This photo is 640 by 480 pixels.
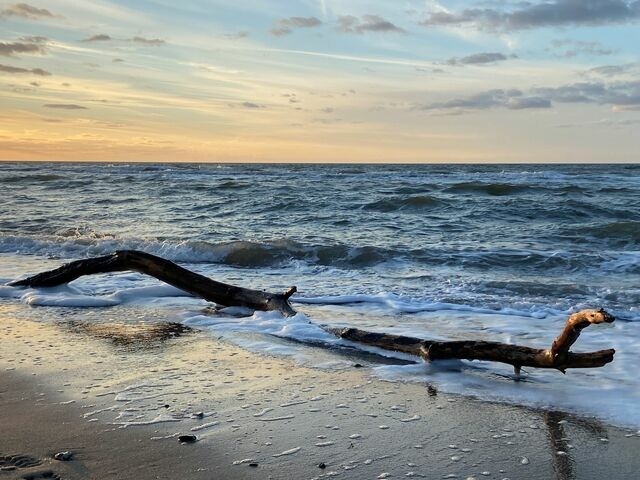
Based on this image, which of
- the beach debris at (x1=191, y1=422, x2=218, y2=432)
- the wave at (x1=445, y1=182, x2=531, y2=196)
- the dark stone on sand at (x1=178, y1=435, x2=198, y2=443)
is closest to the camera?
the dark stone on sand at (x1=178, y1=435, x2=198, y2=443)

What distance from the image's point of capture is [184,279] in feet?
23.2

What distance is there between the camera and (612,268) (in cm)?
987

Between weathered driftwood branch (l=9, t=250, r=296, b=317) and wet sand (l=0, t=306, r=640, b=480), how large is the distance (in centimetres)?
185

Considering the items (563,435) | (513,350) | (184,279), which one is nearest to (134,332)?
(184,279)

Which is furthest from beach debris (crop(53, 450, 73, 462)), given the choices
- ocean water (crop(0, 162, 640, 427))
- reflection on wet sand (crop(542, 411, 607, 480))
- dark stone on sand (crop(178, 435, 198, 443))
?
reflection on wet sand (crop(542, 411, 607, 480))

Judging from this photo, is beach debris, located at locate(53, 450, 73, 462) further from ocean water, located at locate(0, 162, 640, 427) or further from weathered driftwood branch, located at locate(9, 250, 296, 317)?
weathered driftwood branch, located at locate(9, 250, 296, 317)

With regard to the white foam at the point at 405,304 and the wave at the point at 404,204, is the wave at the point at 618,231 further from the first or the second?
the white foam at the point at 405,304

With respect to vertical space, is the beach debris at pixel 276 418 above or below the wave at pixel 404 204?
below

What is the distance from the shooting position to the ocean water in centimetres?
492

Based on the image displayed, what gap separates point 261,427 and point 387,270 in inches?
262

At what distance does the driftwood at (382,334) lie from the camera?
410cm

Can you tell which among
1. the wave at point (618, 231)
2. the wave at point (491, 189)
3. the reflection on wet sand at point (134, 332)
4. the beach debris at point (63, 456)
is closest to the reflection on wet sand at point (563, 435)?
the beach debris at point (63, 456)

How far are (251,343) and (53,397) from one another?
184cm

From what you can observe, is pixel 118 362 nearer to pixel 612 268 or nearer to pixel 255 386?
pixel 255 386
